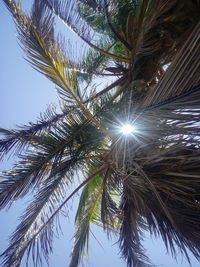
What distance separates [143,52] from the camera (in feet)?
10.8

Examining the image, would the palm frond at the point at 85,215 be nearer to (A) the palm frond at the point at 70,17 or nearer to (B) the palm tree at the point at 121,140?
(B) the palm tree at the point at 121,140

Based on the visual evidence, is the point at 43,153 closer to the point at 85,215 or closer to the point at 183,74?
the point at 85,215

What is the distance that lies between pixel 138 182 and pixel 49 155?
1.41 m

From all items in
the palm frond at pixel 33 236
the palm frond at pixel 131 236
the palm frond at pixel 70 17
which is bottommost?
the palm frond at pixel 33 236

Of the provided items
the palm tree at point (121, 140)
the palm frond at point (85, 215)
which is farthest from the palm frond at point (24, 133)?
the palm frond at point (85, 215)

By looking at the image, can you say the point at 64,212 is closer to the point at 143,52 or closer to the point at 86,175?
the point at 86,175

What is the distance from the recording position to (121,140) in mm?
3172

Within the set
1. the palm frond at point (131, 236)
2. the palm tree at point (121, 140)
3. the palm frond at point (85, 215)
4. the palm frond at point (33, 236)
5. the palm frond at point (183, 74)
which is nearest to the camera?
the palm frond at point (183, 74)

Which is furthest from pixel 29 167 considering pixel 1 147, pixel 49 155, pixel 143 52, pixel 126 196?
pixel 143 52

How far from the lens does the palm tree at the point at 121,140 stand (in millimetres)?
2869

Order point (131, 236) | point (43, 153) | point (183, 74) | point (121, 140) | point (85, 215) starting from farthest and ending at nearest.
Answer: point (85, 215) → point (131, 236) → point (43, 153) → point (121, 140) → point (183, 74)

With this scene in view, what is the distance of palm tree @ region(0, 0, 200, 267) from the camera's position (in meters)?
2.87

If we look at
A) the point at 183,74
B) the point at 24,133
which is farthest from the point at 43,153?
the point at 183,74

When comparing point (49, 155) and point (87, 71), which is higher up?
point (87, 71)
